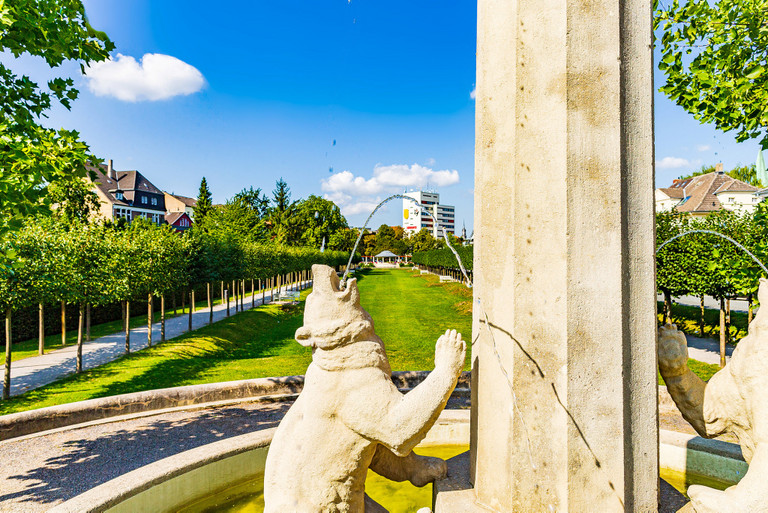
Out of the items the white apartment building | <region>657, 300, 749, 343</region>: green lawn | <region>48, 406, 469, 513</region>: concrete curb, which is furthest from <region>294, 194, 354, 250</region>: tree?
<region>48, 406, 469, 513</region>: concrete curb

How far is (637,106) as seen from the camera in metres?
2.84

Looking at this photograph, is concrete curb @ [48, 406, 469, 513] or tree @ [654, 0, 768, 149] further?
tree @ [654, 0, 768, 149]

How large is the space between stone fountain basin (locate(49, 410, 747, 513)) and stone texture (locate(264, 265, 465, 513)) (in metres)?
1.62

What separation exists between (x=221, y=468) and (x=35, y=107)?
5.87m

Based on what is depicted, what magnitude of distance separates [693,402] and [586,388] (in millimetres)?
923

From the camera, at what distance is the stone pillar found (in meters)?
2.65

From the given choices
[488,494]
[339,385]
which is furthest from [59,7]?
[488,494]

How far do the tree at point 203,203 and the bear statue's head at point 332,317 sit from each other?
55.7 m

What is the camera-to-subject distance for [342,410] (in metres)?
2.79

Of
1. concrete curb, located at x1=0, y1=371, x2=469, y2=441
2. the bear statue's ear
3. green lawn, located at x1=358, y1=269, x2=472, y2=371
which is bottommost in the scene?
green lawn, located at x1=358, y1=269, x2=472, y2=371

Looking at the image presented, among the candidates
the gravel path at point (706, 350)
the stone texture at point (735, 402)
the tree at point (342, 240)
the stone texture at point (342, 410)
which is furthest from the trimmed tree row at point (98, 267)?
the tree at point (342, 240)

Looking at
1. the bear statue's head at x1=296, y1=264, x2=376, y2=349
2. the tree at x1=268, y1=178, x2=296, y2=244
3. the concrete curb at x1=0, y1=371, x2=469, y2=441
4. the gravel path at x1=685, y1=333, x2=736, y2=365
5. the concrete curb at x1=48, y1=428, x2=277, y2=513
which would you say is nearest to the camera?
the bear statue's head at x1=296, y1=264, x2=376, y2=349

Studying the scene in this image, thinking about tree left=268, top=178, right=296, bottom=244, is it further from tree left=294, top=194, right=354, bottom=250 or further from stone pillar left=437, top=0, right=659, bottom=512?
stone pillar left=437, top=0, right=659, bottom=512

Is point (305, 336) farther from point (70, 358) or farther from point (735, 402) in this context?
point (70, 358)
